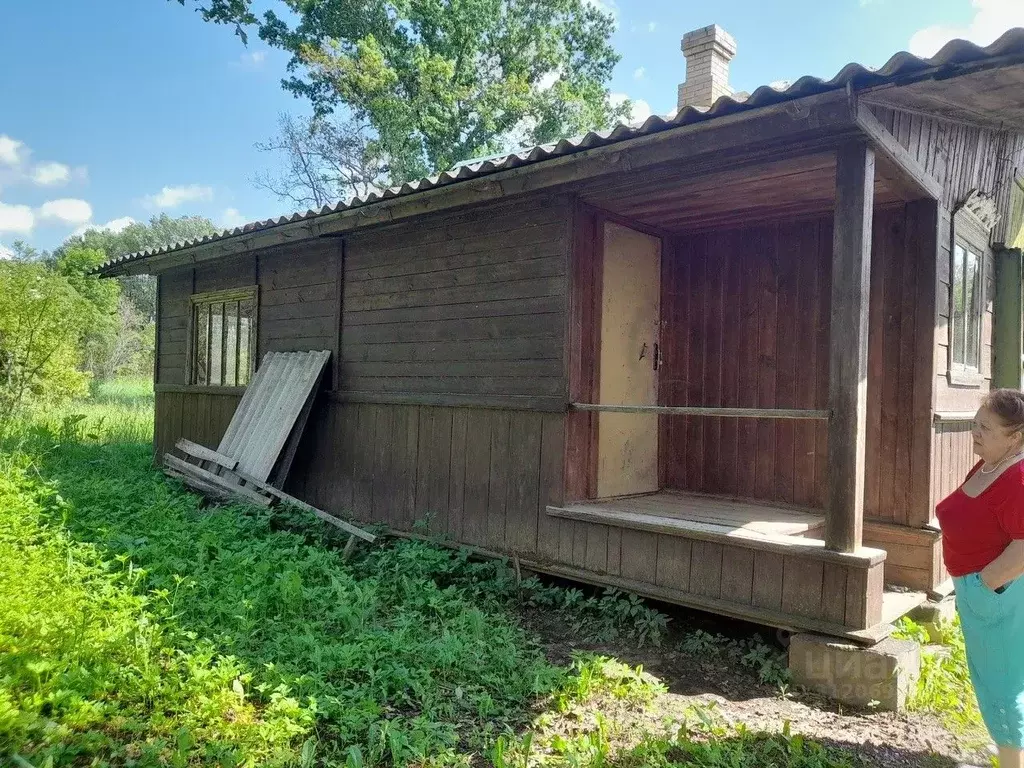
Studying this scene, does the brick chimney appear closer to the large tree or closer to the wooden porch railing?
the wooden porch railing

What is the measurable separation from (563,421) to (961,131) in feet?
12.3

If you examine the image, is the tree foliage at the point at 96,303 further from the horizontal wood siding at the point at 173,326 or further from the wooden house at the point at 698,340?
the wooden house at the point at 698,340

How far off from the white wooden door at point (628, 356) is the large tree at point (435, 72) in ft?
60.4

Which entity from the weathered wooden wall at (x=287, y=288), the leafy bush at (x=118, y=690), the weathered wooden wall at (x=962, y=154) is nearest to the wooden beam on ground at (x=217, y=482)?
A: the weathered wooden wall at (x=287, y=288)

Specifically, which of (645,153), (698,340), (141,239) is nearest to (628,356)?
(698,340)

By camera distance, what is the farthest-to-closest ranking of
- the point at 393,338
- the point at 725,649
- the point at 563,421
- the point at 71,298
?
the point at 71,298 → the point at 393,338 → the point at 563,421 → the point at 725,649

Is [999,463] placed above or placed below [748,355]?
below

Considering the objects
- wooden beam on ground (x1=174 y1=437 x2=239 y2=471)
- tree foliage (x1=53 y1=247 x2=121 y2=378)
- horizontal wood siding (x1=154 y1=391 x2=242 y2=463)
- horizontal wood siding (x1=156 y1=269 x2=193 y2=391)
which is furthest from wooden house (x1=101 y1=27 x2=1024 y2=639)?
tree foliage (x1=53 y1=247 x2=121 y2=378)

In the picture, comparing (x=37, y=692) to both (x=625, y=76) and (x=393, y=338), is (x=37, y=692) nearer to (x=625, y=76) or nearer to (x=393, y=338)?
(x=393, y=338)

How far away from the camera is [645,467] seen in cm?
625

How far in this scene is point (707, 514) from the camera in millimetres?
5078

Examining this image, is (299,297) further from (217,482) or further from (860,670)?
(860,670)

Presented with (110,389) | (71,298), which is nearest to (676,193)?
(71,298)

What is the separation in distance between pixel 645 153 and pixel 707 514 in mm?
2576
